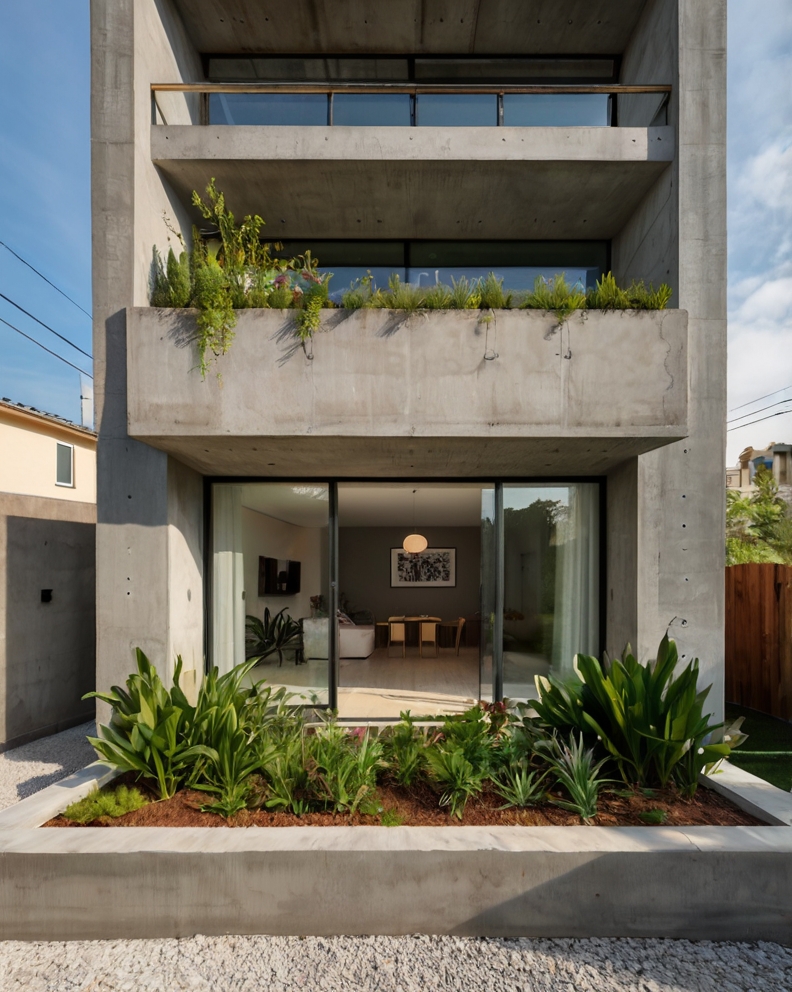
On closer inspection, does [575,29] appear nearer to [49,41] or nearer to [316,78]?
[316,78]

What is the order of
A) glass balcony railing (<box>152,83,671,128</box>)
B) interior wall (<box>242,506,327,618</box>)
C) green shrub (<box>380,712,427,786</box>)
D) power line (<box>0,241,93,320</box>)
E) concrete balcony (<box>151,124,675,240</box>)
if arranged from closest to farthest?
green shrub (<box>380,712,427,786</box>) < concrete balcony (<box>151,124,675,240</box>) < glass balcony railing (<box>152,83,671,128</box>) < interior wall (<box>242,506,327,618</box>) < power line (<box>0,241,93,320</box>)

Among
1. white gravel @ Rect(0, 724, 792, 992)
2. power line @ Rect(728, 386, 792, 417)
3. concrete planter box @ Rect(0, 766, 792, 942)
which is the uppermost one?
power line @ Rect(728, 386, 792, 417)

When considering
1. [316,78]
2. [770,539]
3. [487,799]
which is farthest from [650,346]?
[770,539]

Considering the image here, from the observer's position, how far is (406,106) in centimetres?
607

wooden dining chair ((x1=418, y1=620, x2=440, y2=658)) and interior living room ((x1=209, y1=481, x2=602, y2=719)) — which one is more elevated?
interior living room ((x1=209, y1=481, x2=602, y2=719))

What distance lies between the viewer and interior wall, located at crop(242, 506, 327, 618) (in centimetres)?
623

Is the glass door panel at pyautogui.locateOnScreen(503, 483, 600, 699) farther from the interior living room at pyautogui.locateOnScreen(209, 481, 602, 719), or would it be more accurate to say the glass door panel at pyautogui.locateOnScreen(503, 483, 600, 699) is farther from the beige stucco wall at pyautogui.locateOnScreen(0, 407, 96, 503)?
the beige stucco wall at pyautogui.locateOnScreen(0, 407, 96, 503)

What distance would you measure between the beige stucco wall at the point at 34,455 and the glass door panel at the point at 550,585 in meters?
7.31

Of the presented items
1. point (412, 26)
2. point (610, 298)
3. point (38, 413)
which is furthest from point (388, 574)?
point (412, 26)

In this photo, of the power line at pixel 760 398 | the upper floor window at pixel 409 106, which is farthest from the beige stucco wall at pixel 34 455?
the power line at pixel 760 398

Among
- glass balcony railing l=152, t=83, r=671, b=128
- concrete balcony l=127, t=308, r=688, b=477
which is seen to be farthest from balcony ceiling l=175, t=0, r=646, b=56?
concrete balcony l=127, t=308, r=688, b=477

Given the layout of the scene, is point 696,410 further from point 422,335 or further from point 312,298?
point 312,298

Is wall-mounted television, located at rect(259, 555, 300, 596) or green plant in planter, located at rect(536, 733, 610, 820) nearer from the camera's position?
green plant in planter, located at rect(536, 733, 610, 820)

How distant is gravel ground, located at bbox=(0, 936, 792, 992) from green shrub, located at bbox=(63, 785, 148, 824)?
0.60m
